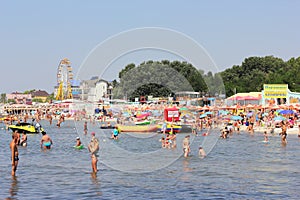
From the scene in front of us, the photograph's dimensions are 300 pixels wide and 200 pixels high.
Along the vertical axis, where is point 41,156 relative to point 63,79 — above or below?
below

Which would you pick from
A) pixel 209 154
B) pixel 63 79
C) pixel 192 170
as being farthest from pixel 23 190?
pixel 63 79

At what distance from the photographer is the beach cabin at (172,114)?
5572 cm

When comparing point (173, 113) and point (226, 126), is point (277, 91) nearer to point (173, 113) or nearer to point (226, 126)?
point (173, 113)

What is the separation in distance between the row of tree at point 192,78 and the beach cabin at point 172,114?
14.2ft

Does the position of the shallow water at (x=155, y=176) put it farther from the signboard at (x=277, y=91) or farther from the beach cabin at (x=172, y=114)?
the signboard at (x=277, y=91)

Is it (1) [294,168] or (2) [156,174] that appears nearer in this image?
(2) [156,174]

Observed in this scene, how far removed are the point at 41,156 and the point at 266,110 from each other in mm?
41896

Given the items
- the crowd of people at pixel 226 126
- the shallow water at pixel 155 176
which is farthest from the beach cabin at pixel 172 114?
the shallow water at pixel 155 176

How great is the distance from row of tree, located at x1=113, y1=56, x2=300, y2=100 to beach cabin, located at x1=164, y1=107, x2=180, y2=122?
434 cm

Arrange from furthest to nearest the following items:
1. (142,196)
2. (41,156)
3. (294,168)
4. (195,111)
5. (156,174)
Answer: (195,111), (41,156), (294,168), (156,174), (142,196)

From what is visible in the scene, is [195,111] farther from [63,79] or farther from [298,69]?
[63,79]

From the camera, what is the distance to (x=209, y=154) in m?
31.2

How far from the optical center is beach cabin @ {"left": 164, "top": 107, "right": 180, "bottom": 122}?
2194 inches

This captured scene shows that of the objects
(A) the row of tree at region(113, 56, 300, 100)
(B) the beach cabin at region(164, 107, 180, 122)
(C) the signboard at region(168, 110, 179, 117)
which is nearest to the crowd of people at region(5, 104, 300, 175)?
(B) the beach cabin at region(164, 107, 180, 122)
